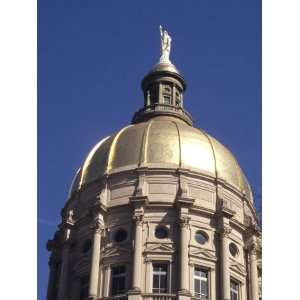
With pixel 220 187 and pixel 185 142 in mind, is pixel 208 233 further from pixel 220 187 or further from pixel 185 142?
pixel 185 142

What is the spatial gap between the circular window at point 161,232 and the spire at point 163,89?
11.2m

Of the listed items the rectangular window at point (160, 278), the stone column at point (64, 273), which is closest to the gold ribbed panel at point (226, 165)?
the rectangular window at point (160, 278)

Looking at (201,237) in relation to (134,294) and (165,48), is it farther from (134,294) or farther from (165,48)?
(165,48)

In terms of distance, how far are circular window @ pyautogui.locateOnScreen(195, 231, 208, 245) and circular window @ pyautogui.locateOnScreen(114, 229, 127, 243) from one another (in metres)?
4.09

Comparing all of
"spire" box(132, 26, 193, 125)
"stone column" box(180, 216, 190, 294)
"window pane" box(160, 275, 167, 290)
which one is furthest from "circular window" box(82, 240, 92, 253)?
"spire" box(132, 26, 193, 125)

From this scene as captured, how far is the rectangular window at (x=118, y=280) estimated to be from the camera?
3472 cm

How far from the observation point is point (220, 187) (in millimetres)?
39344

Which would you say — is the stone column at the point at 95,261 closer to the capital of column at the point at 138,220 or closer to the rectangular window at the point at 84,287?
the rectangular window at the point at 84,287

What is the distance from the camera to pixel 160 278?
34.8m

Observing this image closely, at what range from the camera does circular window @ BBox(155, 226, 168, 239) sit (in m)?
36.4

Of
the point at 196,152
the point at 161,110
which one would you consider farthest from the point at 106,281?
the point at 161,110
